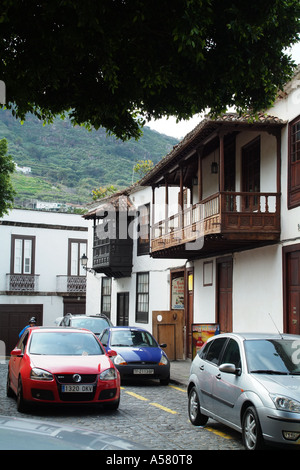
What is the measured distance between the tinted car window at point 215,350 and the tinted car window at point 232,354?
0.24 metres

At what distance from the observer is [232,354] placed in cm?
898

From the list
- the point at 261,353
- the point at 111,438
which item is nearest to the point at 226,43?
the point at 261,353

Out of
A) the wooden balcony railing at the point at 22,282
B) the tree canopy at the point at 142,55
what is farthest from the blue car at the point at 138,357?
the wooden balcony railing at the point at 22,282

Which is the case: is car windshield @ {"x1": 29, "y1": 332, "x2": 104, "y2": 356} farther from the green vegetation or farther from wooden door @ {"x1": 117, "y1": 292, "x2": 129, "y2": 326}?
wooden door @ {"x1": 117, "y1": 292, "x2": 129, "y2": 326}

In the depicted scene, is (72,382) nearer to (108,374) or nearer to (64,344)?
(108,374)

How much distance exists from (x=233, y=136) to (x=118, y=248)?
12.0m

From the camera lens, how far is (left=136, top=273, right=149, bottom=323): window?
28.0 metres

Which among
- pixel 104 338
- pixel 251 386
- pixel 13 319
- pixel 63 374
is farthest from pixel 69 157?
pixel 251 386

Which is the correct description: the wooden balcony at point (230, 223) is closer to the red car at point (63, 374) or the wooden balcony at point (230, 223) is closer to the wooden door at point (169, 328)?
the wooden door at point (169, 328)

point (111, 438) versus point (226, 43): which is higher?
point (226, 43)

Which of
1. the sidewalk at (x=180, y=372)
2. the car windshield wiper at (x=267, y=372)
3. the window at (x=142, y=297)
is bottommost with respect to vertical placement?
the sidewalk at (x=180, y=372)

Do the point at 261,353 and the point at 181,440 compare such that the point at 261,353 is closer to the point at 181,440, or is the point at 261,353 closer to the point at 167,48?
the point at 181,440

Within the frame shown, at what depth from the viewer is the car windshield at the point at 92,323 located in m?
20.9

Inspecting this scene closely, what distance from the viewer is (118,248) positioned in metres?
29.7
